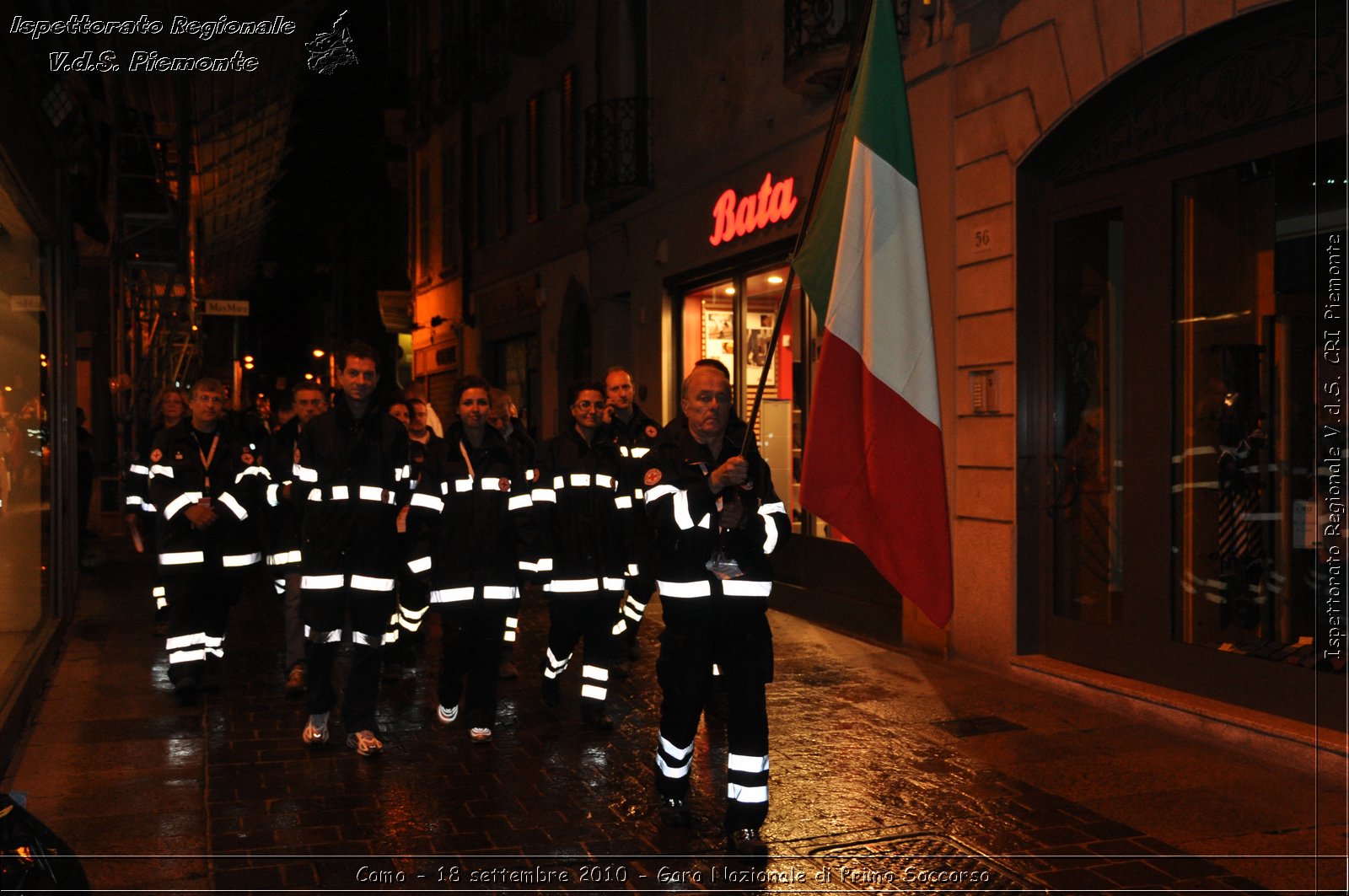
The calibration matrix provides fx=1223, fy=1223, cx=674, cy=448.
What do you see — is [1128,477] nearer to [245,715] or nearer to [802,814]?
[802,814]

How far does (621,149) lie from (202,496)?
33.1 ft

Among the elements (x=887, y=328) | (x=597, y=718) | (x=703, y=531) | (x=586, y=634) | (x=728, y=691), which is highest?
(x=887, y=328)

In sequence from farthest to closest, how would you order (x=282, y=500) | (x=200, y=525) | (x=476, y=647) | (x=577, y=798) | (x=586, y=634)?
1. (x=282, y=500)
2. (x=200, y=525)
3. (x=586, y=634)
4. (x=476, y=647)
5. (x=577, y=798)

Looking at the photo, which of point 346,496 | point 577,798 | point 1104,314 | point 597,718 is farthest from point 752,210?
point 577,798

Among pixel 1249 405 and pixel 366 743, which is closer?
pixel 366 743

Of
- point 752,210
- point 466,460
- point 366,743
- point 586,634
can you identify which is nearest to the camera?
point 366,743

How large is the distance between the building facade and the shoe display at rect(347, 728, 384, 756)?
332 cm

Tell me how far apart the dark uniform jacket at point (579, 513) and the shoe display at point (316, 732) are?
1.61m

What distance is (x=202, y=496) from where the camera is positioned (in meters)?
8.41

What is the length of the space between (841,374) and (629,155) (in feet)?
41.4

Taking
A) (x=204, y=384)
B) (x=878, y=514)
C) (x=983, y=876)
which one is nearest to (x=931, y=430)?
(x=878, y=514)

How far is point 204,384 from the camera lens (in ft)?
28.2

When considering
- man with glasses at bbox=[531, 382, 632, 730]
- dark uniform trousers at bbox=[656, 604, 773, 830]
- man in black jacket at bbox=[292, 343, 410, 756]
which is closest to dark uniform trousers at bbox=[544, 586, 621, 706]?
man with glasses at bbox=[531, 382, 632, 730]

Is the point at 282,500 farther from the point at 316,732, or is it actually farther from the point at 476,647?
the point at 476,647
